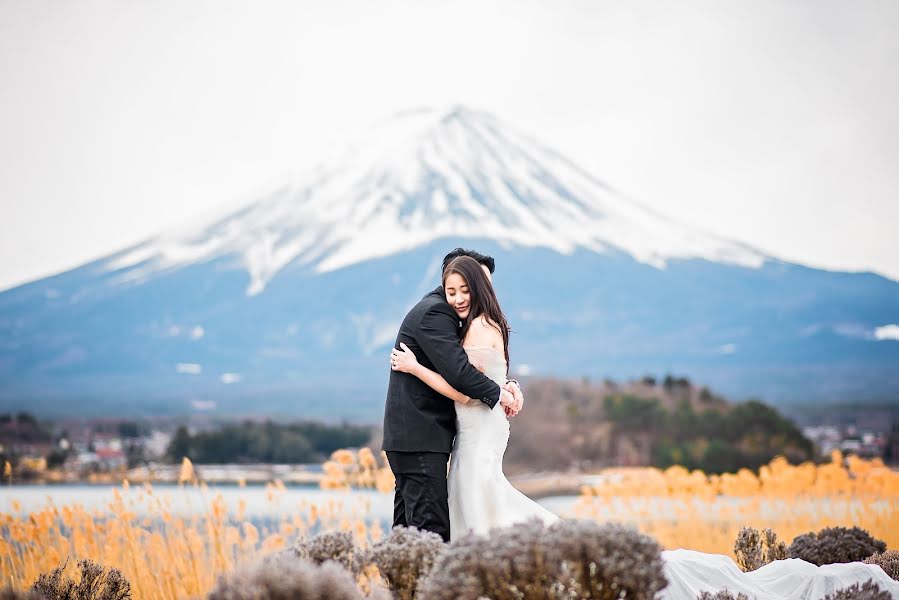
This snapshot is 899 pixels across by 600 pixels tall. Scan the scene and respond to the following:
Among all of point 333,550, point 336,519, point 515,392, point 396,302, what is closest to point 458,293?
point 515,392

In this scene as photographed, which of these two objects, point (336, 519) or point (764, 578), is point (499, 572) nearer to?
point (764, 578)

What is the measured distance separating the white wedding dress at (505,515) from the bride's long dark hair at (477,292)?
0.55ft

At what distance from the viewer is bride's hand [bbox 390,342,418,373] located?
590 centimetres

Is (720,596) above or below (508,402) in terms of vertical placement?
below

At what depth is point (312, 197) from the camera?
242 ft

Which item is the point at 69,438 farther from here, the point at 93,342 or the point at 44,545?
the point at 44,545

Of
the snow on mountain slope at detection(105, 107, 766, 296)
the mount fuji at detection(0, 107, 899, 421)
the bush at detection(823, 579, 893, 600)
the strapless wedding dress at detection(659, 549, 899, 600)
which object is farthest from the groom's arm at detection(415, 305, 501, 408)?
the snow on mountain slope at detection(105, 107, 766, 296)

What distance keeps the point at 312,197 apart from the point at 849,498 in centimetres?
6373

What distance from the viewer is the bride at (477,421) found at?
5762mm

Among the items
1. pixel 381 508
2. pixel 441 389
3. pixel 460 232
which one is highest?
pixel 460 232

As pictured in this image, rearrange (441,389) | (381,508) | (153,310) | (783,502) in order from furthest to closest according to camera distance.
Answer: (153,310) → (381,508) → (783,502) → (441,389)

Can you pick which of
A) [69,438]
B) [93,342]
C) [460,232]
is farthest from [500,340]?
[93,342]

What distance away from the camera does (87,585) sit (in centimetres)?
586

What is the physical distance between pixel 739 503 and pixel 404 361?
678cm
